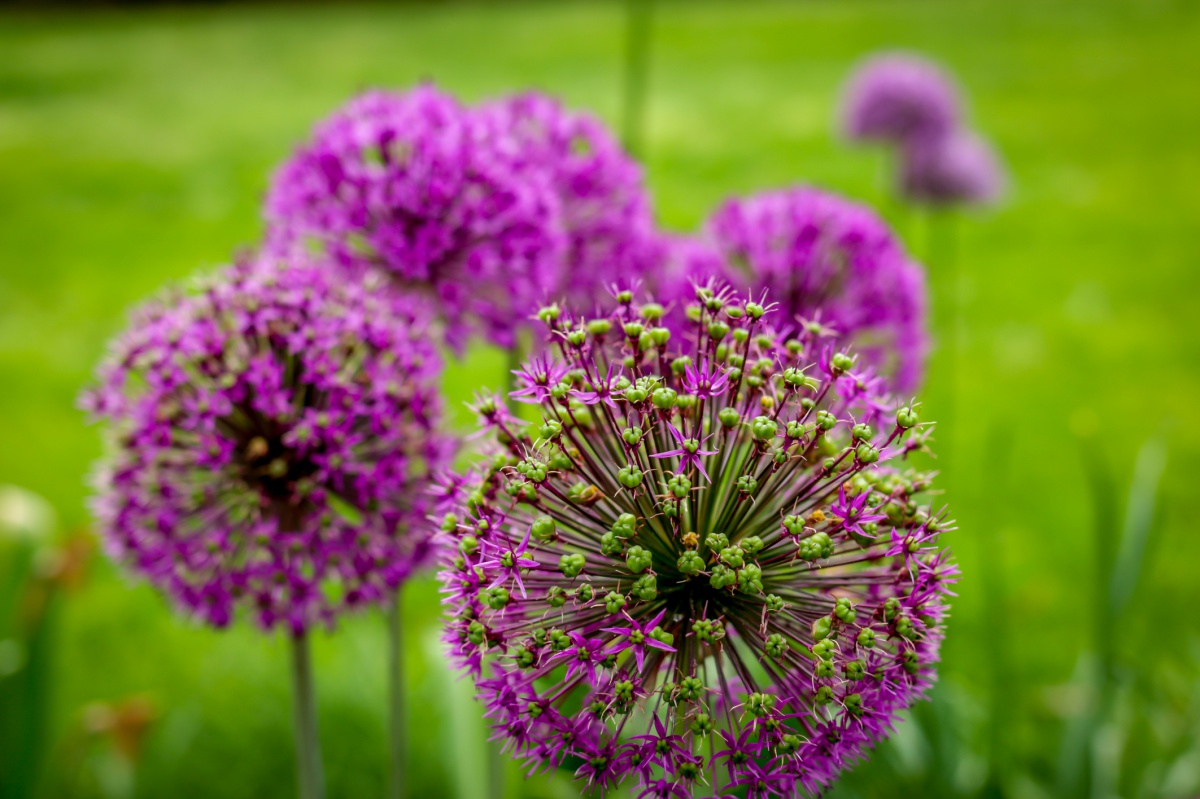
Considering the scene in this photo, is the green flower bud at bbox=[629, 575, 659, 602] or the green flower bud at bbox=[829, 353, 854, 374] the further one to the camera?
the green flower bud at bbox=[829, 353, 854, 374]

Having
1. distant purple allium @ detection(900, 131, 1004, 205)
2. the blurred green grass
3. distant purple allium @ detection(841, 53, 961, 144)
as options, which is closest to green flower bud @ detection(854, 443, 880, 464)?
the blurred green grass

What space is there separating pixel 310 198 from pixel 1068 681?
317cm

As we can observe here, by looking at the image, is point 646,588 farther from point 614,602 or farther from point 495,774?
point 495,774

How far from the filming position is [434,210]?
1683 mm

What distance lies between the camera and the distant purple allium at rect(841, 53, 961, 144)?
4.02 m

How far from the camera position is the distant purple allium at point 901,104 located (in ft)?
13.2

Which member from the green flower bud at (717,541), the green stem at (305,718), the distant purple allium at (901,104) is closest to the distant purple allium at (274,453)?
the green stem at (305,718)

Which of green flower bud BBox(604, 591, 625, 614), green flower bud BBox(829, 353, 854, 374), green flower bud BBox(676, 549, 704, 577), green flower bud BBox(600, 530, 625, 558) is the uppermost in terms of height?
green flower bud BBox(829, 353, 854, 374)

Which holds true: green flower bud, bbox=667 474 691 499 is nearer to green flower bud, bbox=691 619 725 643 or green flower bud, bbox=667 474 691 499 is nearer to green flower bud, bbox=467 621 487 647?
green flower bud, bbox=691 619 725 643

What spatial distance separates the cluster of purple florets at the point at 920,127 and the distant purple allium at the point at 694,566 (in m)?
3.17

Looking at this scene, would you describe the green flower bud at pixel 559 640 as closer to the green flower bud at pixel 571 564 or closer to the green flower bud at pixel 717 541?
the green flower bud at pixel 571 564

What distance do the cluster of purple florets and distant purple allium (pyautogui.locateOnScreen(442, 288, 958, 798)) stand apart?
10.4 ft

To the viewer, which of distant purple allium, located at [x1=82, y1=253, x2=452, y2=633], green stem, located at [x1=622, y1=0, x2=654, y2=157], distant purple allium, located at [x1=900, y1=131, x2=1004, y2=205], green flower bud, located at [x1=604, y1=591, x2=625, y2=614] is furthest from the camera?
distant purple allium, located at [x1=900, y1=131, x2=1004, y2=205]

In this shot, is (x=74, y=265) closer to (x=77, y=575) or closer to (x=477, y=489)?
(x=77, y=575)
